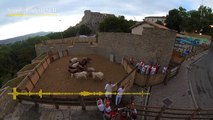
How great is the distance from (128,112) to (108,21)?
107 feet

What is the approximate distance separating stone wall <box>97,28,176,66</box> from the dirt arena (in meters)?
1.85

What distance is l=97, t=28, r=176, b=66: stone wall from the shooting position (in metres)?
12.6

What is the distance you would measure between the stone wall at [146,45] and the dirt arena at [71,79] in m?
1.85

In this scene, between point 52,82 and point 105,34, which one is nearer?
point 52,82

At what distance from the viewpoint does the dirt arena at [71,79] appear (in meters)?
11.8

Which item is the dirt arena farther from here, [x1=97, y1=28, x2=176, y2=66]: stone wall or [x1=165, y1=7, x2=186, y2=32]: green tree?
[x1=165, y1=7, x2=186, y2=32]: green tree

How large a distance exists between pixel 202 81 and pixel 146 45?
589cm

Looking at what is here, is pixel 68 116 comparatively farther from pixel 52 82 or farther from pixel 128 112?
pixel 52 82

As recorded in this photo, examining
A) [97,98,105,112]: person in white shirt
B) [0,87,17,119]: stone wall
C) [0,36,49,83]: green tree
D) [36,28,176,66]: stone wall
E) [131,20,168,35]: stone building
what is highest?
[131,20,168,35]: stone building

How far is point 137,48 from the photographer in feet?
46.7

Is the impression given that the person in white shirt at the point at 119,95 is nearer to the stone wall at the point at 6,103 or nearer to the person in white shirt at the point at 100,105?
the person in white shirt at the point at 100,105

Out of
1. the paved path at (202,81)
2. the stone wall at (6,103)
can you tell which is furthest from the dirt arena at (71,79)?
the paved path at (202,81)

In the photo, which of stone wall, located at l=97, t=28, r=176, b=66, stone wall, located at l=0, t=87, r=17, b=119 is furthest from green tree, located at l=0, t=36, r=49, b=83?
stone wall, located at l=0, t=87, r=17, b=119

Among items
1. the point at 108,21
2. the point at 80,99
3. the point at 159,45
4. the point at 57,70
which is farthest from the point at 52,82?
the point at 108,21
